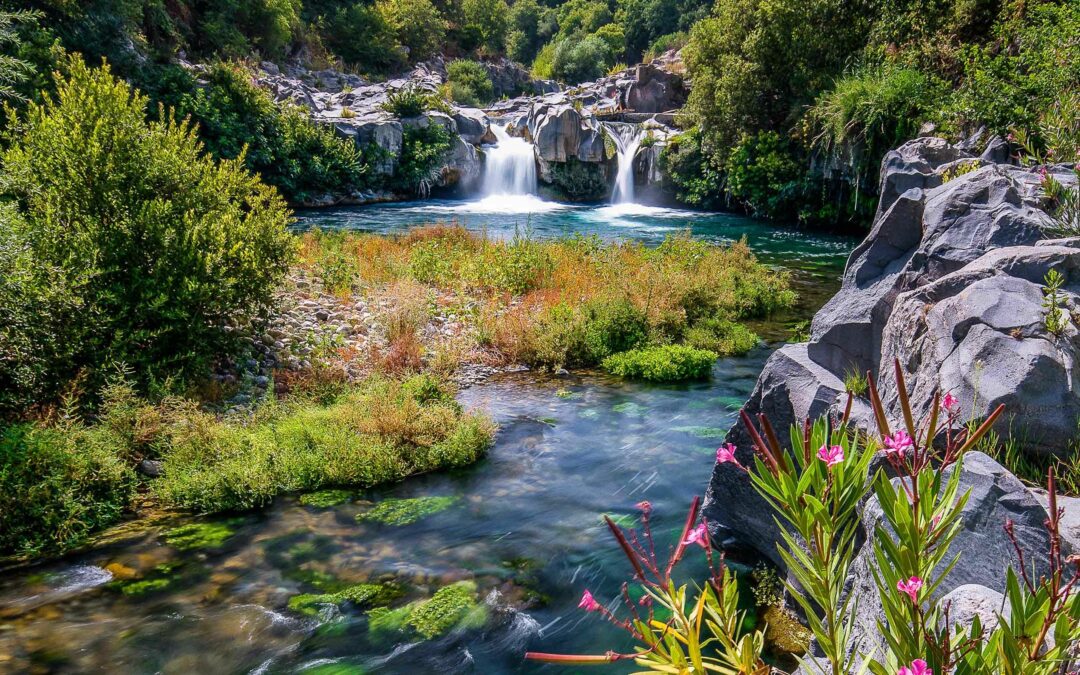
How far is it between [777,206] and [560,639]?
21.2m

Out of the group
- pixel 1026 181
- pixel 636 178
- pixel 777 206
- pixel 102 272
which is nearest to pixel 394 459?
pixel 102 272

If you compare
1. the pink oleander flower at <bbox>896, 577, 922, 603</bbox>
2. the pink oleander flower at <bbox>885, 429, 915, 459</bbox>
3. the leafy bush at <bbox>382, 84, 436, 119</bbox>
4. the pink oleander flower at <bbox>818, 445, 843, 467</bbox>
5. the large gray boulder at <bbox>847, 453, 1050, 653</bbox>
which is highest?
the leafy bush at <bbox>382, 84, 436, 119</bbox>

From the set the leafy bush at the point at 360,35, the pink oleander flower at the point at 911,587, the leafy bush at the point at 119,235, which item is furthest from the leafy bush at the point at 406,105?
the pink oleander flower at the point at 911,587

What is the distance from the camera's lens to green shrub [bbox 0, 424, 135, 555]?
5.12 meters

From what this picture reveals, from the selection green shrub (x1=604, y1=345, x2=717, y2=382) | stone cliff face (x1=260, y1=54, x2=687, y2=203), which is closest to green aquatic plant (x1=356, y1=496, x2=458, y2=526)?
green shrub (x1=604, y1=345, x2=717, y2=382)

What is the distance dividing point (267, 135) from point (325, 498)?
23.8 metres

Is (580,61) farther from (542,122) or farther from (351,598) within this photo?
(351,598)

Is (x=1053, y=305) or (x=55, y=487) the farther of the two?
(x=55, y=487)

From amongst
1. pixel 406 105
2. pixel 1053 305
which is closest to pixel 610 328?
pixel 1053 305

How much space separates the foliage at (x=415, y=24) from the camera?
1785 inches

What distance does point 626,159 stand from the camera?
29.1 metres

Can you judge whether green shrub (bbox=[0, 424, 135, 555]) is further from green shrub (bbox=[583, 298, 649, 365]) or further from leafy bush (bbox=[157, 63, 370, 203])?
leafy bush (bbox=[157, 63, 370, 203])

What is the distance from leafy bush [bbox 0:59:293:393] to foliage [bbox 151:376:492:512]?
1.15 m

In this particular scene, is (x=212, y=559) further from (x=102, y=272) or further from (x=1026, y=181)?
(x=1026, y=181)
